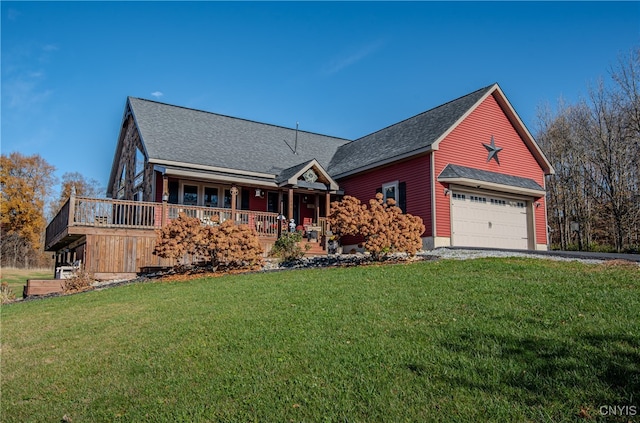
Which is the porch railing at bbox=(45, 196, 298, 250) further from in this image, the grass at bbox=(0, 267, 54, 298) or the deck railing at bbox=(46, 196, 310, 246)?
the grass at bbox=(0, 267, 54, 298)

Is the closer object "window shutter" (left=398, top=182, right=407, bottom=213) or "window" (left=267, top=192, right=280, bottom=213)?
"window shutter" (left=398, top=182, right=407, bottom=213)

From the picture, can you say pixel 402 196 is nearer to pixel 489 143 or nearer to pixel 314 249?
pixel 314 249

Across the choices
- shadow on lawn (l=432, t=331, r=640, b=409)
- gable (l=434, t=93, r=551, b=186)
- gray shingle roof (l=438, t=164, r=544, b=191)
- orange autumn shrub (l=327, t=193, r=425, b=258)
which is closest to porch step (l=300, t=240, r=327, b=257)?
orange autumn shrub (l=327, t=193, r=425, b=258)

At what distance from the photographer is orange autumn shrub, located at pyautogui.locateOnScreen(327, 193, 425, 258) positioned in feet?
37.5

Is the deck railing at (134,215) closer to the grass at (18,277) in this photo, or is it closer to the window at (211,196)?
the window at (211,196)

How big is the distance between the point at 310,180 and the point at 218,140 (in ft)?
17.1

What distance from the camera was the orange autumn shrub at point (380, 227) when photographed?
450 inches

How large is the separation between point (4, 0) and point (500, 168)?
56.2 feet

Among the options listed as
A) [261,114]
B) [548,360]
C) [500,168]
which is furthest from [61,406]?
[261,114]

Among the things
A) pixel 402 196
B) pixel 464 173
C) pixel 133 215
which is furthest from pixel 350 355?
pixel 464 173

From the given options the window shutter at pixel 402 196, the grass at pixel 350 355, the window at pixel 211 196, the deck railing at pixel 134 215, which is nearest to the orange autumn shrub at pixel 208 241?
the deck railing at pixel 134 215

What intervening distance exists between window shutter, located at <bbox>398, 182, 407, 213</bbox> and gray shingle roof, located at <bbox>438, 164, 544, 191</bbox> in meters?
1.48

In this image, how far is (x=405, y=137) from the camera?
1805 cm

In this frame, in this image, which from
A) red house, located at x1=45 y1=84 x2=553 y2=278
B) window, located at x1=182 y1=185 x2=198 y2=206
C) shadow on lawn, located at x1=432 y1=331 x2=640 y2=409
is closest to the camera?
shadow on lawn, located at x1=432 y1=331 x2=640 y2=409
